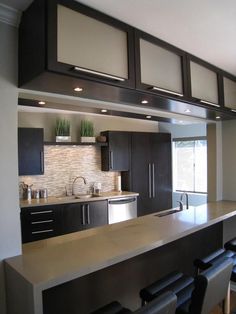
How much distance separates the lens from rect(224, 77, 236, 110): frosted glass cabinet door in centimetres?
277

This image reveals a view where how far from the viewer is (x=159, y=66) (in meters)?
1.94

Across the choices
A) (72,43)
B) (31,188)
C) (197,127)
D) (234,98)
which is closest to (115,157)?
(31,188)

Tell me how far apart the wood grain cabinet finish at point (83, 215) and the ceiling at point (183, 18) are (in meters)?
3.22

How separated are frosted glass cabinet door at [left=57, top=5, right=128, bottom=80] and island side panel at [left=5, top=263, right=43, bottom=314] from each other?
1.16m

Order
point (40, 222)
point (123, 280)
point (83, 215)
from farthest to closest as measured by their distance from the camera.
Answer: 1. point (83, 215)
2. point (40, 222)
3. point (123, 280)

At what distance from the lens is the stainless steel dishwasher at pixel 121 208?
4.93 m

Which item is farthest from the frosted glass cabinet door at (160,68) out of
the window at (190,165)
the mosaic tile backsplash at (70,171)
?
the window at (190,165)

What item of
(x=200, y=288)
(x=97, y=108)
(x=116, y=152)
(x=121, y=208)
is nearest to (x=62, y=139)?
(x=116, y=152)

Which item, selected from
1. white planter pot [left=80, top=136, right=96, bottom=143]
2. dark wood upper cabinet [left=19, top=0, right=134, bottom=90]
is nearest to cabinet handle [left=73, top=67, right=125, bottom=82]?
dark wood upper cabinet [left=19, top=0, right=134, bottom=90]

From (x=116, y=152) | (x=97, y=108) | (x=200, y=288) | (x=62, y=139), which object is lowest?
(x=200, y=288)

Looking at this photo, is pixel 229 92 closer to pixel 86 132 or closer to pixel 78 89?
pixel 78 89

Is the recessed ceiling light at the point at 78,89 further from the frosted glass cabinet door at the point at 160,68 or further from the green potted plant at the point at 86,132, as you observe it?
the green potted plant at the point at 86,132

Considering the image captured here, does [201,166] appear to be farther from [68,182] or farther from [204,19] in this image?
[204,19]

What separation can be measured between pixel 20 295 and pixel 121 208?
3723 mm
